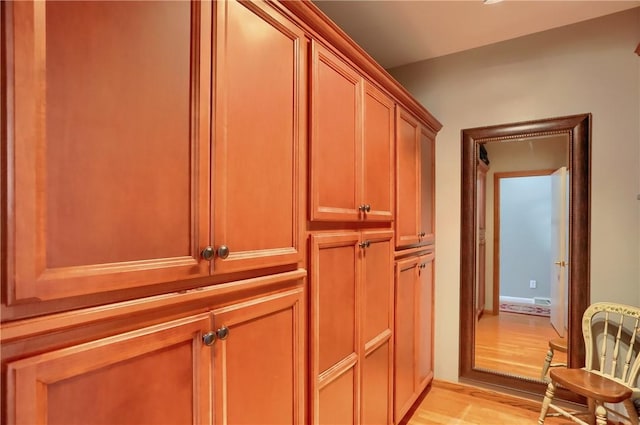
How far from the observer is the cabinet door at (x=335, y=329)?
129 centimetres

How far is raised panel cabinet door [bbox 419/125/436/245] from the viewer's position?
2.43 m

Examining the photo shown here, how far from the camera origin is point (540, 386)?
2480 mm

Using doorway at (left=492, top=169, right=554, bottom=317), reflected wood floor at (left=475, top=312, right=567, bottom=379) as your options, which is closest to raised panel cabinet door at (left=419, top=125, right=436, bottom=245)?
doorway at (left=492, top=169, right=554, bottom=317)

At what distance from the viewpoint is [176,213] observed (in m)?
0.80

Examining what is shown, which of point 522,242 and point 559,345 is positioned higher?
point 522,242

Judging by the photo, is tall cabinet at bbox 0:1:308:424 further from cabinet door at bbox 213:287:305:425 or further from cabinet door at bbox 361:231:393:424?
cabinet door at bbox 361:231:393:424

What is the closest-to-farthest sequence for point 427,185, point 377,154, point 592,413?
point 377,154, point 592,413, point 427,185

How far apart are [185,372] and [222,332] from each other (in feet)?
0.40

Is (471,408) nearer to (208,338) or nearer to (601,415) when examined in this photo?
(601,415)

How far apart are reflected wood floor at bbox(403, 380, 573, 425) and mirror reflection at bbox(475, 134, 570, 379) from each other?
205mm

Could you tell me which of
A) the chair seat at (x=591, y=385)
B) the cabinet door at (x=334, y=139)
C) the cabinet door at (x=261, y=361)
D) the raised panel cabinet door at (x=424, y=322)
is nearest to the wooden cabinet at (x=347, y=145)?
the cabinet door at (x=334, y=139)

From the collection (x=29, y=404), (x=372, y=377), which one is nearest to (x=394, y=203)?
(x=372, y=377)

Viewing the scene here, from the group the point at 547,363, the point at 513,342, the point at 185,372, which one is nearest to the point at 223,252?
the point at 185,372

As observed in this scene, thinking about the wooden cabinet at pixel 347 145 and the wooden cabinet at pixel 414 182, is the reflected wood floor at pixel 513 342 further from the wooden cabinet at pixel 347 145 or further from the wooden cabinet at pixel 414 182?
the wooden cabinet at pixel 347 145
